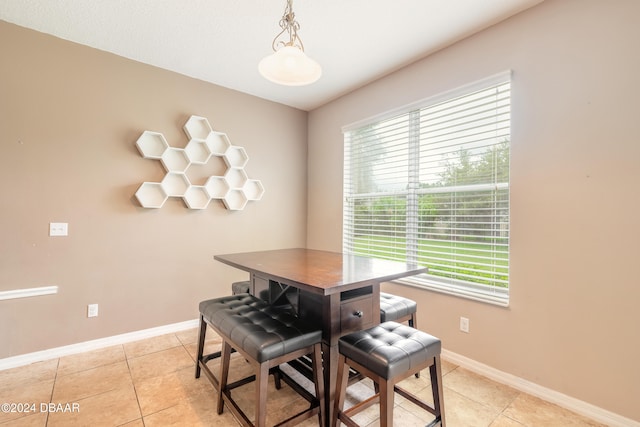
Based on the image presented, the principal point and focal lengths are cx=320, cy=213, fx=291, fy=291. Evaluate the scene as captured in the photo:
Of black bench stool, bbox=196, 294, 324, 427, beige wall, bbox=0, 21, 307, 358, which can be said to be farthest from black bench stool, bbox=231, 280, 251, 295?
beige wall, bbox=0, 21, 307, 358

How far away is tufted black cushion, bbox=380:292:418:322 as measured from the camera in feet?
6.42

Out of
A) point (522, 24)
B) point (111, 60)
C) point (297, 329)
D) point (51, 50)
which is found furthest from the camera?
point (111, 60)

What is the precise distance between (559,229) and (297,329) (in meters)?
1.81

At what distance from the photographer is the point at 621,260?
5.52ft

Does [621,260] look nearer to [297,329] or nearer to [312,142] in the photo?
[297,329]

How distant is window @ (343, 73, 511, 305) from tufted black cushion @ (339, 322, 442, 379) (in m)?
1.06

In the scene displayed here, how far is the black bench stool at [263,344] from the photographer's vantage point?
142 centimetres

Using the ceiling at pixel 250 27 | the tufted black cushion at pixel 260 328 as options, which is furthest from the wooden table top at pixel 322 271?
the ceiling at pixel 250 27

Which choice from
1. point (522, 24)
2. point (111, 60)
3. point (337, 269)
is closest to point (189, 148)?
point (111, 60)

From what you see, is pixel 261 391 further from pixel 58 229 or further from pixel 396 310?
pixel 58 229

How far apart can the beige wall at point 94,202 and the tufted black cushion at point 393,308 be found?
204 cm

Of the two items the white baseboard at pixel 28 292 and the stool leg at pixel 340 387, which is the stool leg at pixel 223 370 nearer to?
the stool leg at pixel 340 387

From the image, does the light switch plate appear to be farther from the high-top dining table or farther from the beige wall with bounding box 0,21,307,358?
the high-top dining table

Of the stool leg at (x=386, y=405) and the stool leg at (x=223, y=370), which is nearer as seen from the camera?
the stool leg at (x=386, y=405)
